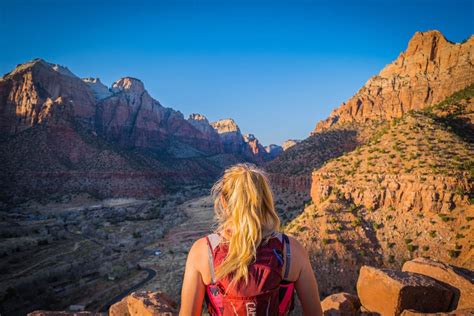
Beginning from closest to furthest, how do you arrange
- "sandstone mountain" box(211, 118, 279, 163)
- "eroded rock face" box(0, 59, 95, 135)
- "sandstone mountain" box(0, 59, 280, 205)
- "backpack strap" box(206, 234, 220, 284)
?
"backpack strap" box(206, 234, 220, 284) → "sandstone mountain" box(0, 59, 280, 205) → "eroded rock face" box(0, 59, 95, 135) → "sandstone mountain" box(211, 118, 279, 163)

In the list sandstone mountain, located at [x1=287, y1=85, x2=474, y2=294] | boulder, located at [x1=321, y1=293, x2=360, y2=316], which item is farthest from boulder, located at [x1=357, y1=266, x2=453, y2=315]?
sandstone mountain, located at [x1=287, y1=85, x2=474, y2=294]

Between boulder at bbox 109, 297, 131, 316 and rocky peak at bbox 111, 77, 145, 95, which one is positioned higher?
rocky peak at bbox 111, 77, 145, 95

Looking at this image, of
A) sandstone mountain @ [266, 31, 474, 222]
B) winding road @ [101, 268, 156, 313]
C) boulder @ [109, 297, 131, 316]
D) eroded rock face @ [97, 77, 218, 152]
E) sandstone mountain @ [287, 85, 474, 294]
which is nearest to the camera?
boulder @ [109, 297, 131, 316]

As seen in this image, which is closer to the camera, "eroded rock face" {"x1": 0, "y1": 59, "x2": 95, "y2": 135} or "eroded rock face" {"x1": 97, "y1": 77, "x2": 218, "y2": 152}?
"eroded rock face" {"x1": 0, "y1": 59, "x2": 95, "y2": 135}

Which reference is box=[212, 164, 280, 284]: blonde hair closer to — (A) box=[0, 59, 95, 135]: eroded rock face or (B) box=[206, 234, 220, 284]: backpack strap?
(B) box=[206, 234, 220, 284]: backpack strap

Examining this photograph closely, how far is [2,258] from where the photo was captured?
89.5 feet

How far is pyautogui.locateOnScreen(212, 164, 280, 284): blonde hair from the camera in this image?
240cm

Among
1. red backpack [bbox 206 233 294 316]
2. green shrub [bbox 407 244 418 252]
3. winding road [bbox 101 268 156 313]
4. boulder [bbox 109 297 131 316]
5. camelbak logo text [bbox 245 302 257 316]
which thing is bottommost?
winding road [bbox 101 268 156 313]

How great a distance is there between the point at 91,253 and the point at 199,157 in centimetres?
10387

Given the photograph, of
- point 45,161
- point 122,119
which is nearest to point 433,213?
point 45,161

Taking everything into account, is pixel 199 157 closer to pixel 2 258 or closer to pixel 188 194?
pixel 188 194

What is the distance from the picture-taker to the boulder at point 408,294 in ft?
20.4

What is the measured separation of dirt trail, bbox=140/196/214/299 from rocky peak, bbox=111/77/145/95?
97.3 meters

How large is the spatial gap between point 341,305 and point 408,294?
1.57 m
